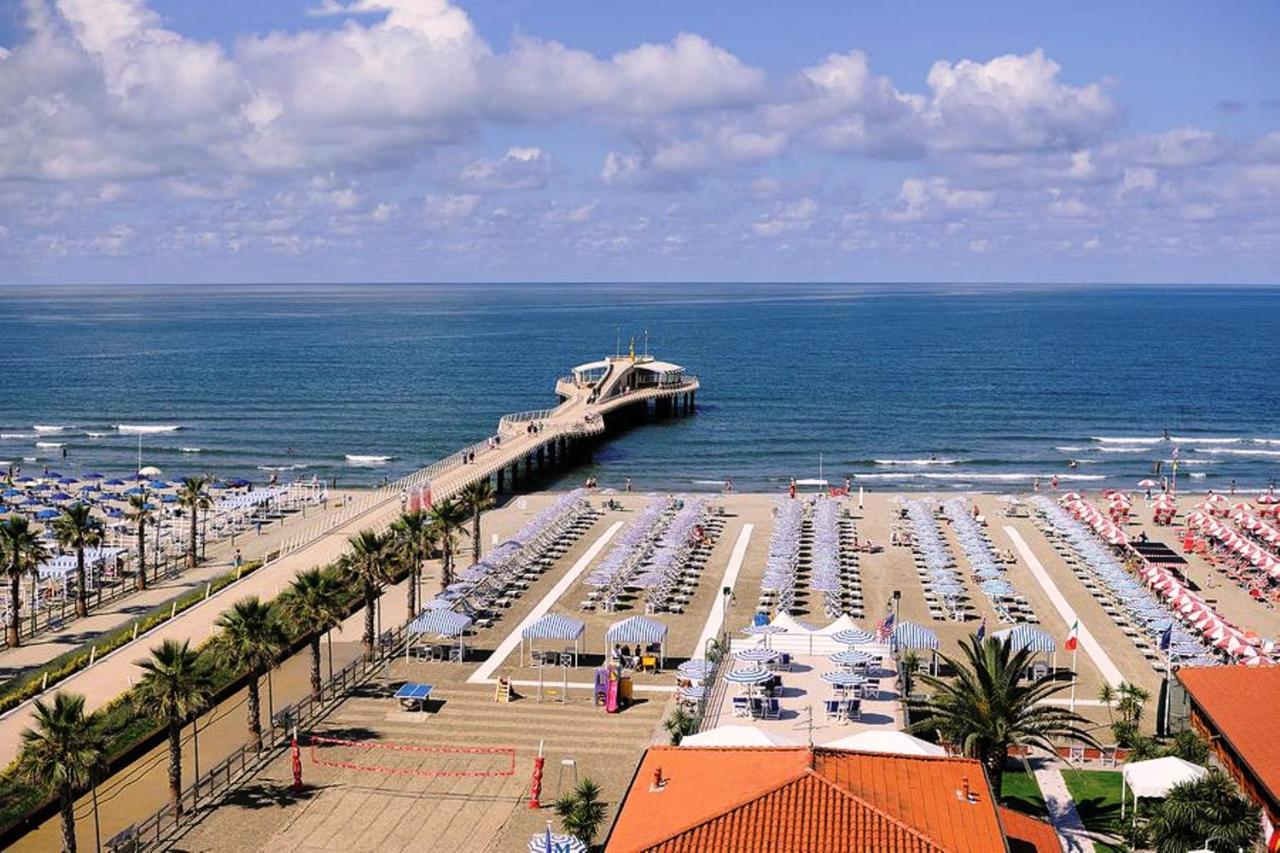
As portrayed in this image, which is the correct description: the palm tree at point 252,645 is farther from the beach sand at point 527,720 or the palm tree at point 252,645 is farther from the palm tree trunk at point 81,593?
the palm tree trunk at point 81,593

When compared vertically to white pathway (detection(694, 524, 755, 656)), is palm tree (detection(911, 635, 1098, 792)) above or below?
above

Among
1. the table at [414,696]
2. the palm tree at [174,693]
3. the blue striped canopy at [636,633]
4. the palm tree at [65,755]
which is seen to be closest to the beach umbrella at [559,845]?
the palm tree at [174,693]

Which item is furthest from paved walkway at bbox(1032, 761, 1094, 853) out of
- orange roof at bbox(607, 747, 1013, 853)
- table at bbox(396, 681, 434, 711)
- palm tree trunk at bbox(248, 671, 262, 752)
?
palm tree trunk at bbox(248, 671, 262, 752)

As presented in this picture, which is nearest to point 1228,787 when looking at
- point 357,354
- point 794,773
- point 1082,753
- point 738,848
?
point 1082,753

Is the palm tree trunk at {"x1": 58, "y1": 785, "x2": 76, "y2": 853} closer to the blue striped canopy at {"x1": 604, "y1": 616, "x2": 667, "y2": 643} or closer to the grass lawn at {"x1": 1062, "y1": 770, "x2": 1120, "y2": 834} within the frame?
the blue striped canopy at {"x1": 604, "y1": 616, "x2": 667, "y2": 643}

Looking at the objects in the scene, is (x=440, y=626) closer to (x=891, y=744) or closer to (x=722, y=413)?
(x=891, y=744)

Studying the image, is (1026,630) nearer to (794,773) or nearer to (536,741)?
(536,741)

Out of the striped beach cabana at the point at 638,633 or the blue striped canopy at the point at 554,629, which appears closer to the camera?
the striped beach cabana at the point at 638,633
